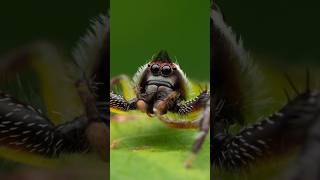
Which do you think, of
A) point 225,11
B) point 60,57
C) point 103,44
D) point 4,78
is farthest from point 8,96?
point 225,11

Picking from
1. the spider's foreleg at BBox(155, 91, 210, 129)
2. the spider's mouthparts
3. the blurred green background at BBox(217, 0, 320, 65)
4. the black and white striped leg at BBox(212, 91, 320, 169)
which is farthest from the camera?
the spider's mouthparts

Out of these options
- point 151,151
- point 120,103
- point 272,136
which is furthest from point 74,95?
point 272,136

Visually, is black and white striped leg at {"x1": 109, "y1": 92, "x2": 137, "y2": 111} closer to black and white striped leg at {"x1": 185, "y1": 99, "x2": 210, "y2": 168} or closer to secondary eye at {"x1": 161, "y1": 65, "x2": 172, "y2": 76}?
secondary eye at {"x1": 161, "y1": 65, "x2": 172, "y2": 76}

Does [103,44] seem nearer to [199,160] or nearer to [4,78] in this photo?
[4,78]

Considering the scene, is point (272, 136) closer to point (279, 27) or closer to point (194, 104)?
point (194, 104)

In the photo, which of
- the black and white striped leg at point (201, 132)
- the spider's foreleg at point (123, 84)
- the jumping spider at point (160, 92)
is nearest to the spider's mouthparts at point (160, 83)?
the jumping spider at point (160, 92)

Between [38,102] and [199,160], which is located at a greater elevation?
[38,102]

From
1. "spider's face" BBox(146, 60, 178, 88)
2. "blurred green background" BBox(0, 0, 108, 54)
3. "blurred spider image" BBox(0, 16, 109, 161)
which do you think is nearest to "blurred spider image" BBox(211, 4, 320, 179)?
"spider's face" BBox(146, 60, 178, 88)

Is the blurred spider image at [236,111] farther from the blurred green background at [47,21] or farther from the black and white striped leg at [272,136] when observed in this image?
the blurred green background at [47,21]
